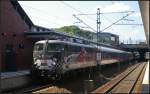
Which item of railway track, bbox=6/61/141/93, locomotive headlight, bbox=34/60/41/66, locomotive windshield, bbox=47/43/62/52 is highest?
locomotive windshield, bbox=47/43/62/52

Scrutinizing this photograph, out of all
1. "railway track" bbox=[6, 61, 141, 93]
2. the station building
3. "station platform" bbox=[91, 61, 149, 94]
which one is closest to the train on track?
"railway track" bbox=[6, 61, 141, 93]

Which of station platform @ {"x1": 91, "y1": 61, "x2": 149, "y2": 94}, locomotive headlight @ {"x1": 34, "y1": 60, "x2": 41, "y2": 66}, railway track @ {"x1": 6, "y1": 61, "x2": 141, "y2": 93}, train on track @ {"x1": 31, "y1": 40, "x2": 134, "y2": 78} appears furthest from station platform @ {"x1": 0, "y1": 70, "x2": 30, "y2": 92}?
station platform @ {"x1": 91, "y1": 61, "x2": 149, "y2": 94}

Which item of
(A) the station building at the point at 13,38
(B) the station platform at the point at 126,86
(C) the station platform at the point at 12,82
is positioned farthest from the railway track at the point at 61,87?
(A) the station building at the point at 13,38

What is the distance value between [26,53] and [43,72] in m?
13.0

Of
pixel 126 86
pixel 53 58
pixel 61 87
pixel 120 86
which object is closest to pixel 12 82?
pixel 61 87

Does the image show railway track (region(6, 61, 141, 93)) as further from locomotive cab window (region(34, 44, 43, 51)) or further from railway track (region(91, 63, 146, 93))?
locomotive cab window (region(34, 44, 43, 51))

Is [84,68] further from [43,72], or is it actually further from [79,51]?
[43,72]

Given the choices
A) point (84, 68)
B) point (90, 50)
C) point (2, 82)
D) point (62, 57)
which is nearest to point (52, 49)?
point (62, 57)

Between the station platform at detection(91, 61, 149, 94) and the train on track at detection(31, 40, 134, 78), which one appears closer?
the station platform at detection(91, 61, 149, 94)

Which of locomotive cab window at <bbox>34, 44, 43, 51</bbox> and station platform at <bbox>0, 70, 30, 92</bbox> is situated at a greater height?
locomotive cab window at <bbox>34, 44, 43, 51</bbox>

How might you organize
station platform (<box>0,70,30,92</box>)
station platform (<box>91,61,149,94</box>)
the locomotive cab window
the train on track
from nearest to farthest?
→ station platform (<box>0,70,30,92</box>) < station platform (<box>91,61,149,94</box>) < the train on track < the locomotive cab window

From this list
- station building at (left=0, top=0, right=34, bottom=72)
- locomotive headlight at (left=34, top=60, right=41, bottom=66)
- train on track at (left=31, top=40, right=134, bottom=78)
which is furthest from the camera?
station building at (left=0, top=0, right=34, bottom=72)

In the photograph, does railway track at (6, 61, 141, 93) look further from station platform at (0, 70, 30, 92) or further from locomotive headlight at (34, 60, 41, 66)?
locomotive headlight at (34, 60, 41, 66)

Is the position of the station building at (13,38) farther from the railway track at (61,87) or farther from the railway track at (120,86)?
the railway track at (120,86)
